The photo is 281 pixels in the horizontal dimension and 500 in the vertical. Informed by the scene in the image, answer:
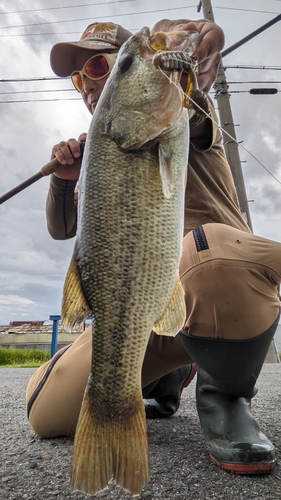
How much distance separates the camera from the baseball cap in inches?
104

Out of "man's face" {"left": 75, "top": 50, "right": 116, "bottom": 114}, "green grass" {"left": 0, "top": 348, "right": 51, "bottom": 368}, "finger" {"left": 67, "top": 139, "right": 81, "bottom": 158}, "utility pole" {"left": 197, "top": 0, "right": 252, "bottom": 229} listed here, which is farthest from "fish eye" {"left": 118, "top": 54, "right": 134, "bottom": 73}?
"green grass" {"left": 0, "top": 348, "right": 51, "bottom": 368}

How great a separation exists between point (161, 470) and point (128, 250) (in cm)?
91

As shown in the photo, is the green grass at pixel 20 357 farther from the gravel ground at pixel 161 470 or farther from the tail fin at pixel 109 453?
the tail fin at pixel 109 453

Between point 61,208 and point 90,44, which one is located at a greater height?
point 90,44

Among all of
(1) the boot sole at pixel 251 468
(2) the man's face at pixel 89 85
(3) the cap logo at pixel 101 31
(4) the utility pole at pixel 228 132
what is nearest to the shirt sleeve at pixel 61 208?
(2) the man's face at pixel 89 85

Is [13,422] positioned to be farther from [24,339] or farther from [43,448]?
[24,339]

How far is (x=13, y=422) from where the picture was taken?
9.13 feet

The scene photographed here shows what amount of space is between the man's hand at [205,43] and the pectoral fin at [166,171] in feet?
3.09

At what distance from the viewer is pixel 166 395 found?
8.69ft

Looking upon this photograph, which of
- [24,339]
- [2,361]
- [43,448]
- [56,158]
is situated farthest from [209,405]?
[24,339]

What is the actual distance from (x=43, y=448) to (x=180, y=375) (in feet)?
3.38

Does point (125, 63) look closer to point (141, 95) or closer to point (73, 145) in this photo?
point (141, 95)

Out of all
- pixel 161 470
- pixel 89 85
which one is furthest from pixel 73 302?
pixel 89 85

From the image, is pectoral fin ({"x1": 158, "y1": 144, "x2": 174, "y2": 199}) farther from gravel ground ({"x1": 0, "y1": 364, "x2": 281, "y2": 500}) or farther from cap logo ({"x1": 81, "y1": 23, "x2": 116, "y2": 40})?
cap logo ({"x1": 81, "y1": 23, "x2": 116, "y2": 40})
